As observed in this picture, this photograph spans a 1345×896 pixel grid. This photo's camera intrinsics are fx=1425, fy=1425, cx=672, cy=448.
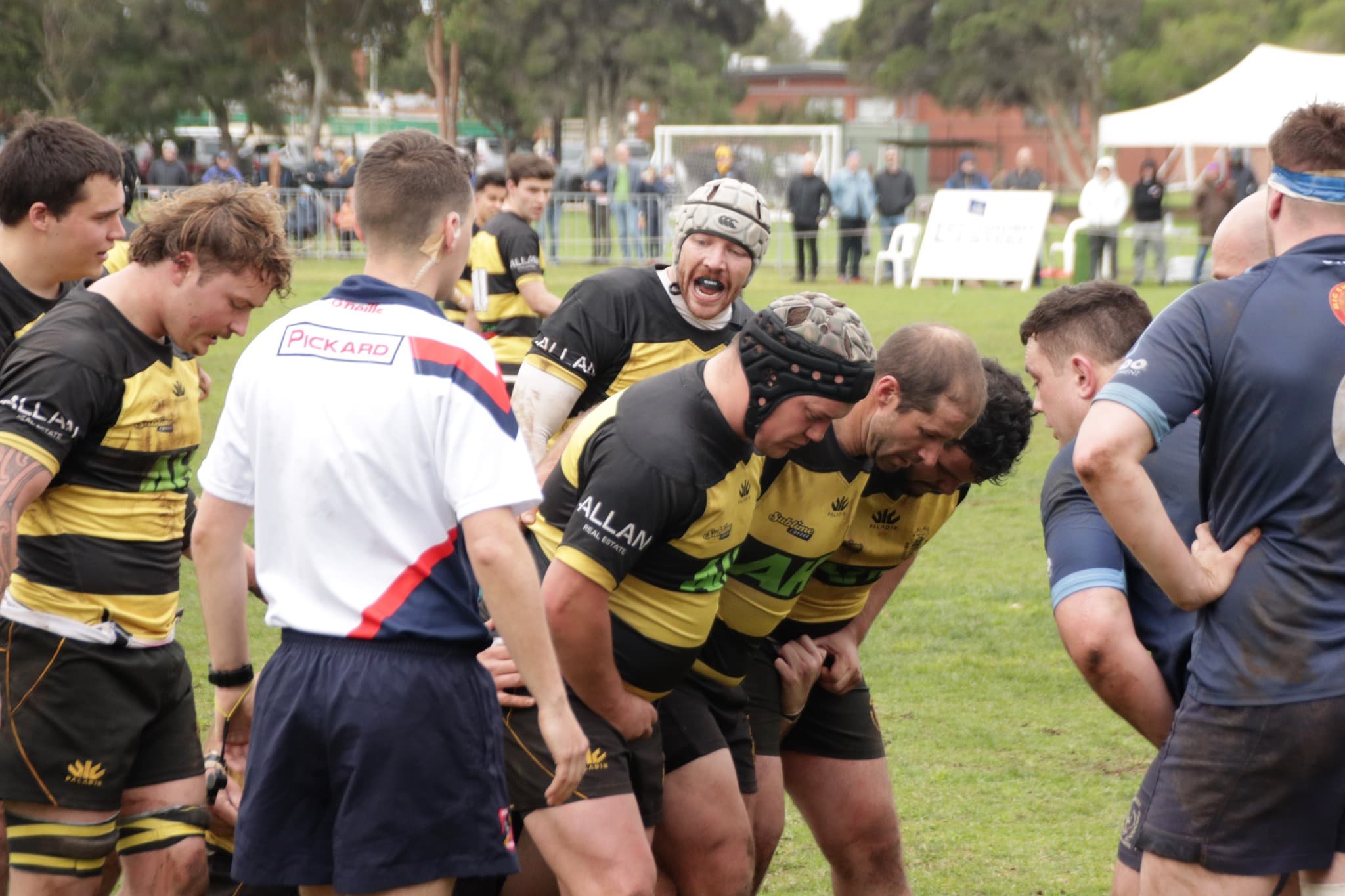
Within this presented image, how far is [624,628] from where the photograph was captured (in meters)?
3.69

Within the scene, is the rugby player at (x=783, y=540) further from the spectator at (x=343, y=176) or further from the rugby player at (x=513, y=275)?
the spectator at (x=343, y=176)

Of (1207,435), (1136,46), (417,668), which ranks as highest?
(1136,46)

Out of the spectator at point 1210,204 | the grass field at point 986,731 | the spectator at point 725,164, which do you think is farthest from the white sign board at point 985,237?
the grass field at point 986,731

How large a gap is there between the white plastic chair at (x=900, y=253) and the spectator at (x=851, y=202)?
1.68ft

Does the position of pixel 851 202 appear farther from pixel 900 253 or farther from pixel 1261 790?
pixel 1261 790

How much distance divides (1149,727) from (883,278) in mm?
23452

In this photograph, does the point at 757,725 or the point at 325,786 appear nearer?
the point at 325,786

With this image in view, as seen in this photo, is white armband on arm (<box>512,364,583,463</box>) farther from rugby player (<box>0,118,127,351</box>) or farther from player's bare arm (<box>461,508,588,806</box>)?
player's bare arm (<box>461,508,588,806</box>)

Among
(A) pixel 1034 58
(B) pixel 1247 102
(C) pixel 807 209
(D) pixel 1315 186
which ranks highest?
(A) pixel 1034 58

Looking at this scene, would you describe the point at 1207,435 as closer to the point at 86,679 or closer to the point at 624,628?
the point at 624,628

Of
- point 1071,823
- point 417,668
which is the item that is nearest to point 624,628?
point 417,668

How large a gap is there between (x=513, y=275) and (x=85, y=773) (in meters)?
6.18

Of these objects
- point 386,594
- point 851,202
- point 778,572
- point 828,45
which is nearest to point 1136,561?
point 778,572

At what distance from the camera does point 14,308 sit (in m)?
4.33
